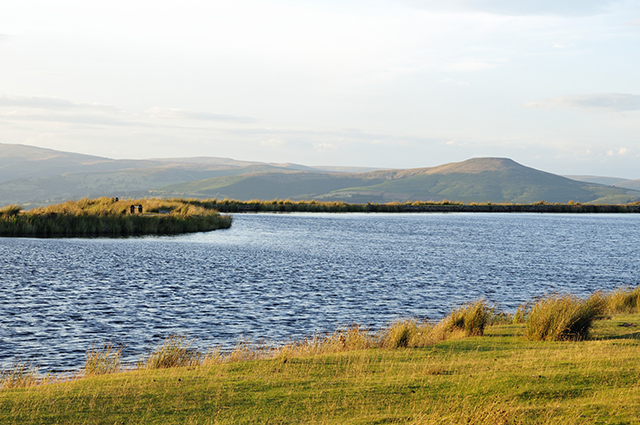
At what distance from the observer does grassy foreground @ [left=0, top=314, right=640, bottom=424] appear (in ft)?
26.2

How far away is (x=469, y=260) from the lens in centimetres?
3872

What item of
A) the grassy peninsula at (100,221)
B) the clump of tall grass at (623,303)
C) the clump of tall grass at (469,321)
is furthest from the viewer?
the grassy peninsula at (100,221)

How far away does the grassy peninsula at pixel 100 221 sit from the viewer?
45.2 meters

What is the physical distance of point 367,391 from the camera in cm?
935

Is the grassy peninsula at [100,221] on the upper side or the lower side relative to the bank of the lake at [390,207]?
lower

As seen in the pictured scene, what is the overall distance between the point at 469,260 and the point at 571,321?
24953mm

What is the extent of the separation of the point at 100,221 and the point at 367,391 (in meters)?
44.0

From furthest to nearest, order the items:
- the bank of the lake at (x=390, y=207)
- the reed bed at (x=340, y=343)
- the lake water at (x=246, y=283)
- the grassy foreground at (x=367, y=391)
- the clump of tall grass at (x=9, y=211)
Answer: the bank of the lake at (x=390, y=207)
the clump of tall grass at (x=9, y=211)
the lake water at (x=246, y=283)
the reed bed at (x=340, y=343)
the grassy foreground at (x=367, y=391)

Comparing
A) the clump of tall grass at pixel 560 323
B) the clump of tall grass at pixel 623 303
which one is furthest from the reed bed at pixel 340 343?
the clump of tall grass at pixel 623 303

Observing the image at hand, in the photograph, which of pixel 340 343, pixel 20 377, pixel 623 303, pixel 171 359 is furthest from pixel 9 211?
pixel 623 303

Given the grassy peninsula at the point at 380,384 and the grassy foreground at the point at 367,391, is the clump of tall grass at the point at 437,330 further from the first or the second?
the grassy foreground at the point at 367,391

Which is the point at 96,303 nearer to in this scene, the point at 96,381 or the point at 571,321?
the point at 96,381

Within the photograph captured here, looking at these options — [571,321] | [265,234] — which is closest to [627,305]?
[571,321]

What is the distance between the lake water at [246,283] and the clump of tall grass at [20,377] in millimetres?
430
